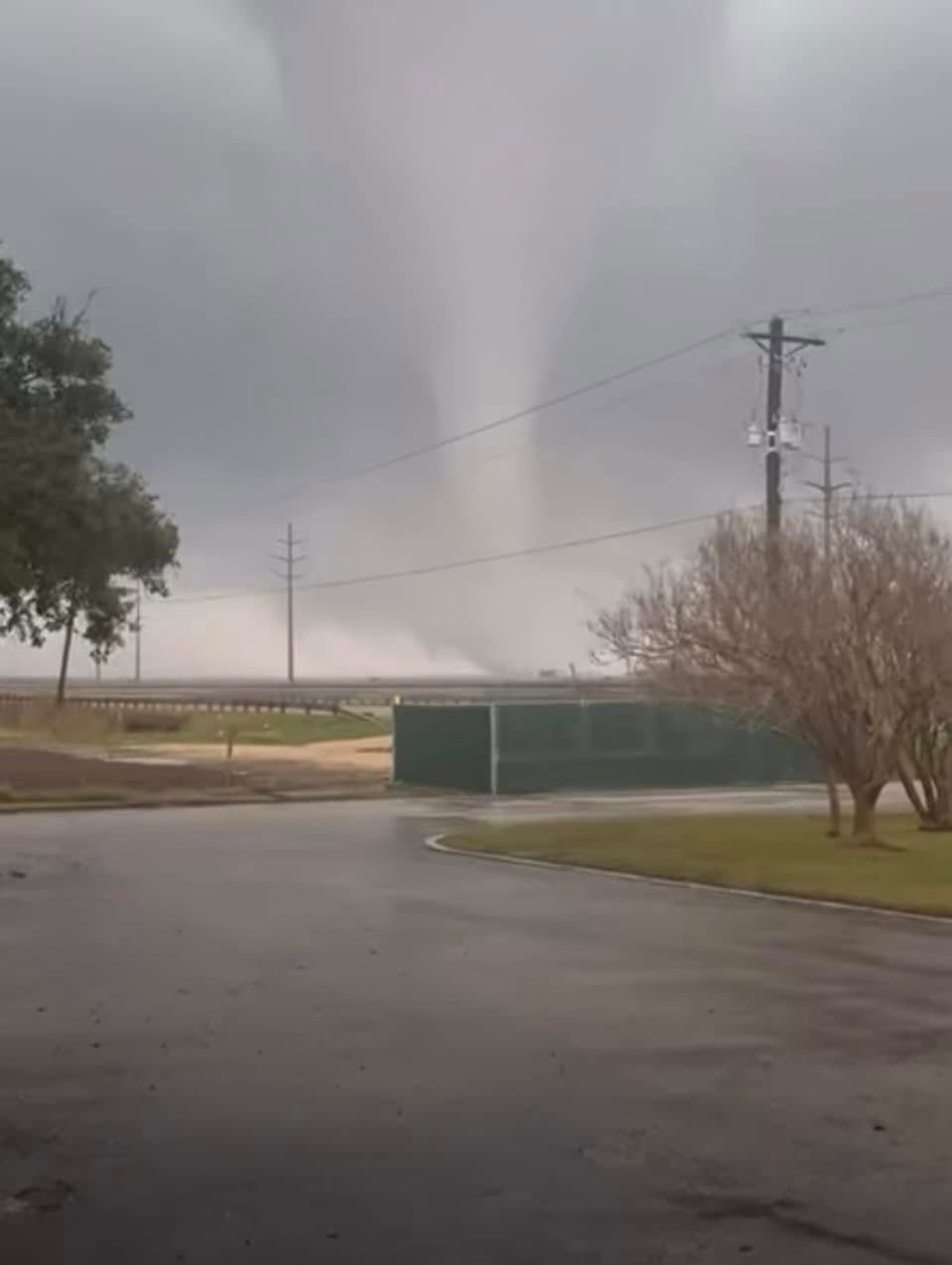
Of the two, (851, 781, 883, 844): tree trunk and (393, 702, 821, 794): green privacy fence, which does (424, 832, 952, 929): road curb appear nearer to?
(851, 781, 883, 844): tree trunk

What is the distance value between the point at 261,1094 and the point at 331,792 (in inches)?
1104

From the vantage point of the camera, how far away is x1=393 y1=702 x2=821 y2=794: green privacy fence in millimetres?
38969

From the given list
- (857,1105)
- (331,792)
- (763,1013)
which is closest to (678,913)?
(763,1013)

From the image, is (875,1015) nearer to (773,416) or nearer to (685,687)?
(685,687)

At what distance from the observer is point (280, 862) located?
71.5ft

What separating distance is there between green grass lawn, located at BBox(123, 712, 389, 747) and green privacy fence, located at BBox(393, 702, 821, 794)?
68.6ft

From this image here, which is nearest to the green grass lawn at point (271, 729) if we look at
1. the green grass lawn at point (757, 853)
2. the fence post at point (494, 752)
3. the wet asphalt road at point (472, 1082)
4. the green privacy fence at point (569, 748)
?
the green privacy fence at point (569, 748)

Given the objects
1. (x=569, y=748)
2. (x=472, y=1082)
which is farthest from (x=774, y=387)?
(x=472, y=1082)

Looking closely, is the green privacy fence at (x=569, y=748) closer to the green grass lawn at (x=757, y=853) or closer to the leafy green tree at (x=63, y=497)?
the green grass lawn at (x=757, y=853)

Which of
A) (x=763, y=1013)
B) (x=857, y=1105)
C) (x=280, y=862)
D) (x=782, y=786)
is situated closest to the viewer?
(x=857, y=1105)

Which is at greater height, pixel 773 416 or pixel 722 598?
pixel 773 416

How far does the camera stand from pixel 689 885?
19.7 m

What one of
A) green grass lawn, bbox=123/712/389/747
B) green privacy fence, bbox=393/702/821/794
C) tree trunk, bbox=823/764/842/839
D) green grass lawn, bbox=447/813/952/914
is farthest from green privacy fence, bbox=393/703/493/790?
green grass lawn, bbox=123/712/389/747

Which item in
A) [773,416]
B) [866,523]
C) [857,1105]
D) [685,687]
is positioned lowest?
[857,1105]
